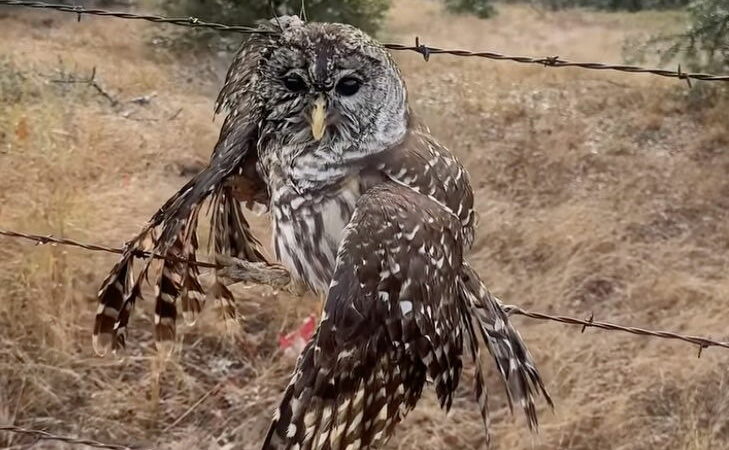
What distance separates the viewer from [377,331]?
151cm

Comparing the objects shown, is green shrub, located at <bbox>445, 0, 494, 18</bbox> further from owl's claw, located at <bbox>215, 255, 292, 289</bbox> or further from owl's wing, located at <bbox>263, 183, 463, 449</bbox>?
owl's wing, located at <bbox>263, 183, 463, 449</bbox>

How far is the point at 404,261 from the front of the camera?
60.9 inches

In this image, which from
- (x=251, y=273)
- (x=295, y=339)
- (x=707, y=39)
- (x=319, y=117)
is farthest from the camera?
(x=707, y=39)

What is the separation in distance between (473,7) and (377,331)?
13.4m

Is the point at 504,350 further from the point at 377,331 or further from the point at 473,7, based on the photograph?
the point at 473,7

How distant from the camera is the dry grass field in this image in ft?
12.2

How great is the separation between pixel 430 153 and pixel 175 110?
→ 5.58 meters

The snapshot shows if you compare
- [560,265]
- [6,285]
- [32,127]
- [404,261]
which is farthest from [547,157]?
[404,261]

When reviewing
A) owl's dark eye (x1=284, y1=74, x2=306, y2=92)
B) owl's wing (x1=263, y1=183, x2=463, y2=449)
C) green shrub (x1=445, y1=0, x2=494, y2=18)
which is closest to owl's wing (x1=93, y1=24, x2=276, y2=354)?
owl's dark eye (x1=284, y1=74, x2=306, y2=92)

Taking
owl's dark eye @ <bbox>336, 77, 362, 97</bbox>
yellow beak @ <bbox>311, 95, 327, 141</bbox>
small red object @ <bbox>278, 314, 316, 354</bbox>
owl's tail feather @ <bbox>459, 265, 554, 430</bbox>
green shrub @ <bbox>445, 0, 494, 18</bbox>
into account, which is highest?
green shrub @ <bbox>445, 0, 494, 18</bbox>

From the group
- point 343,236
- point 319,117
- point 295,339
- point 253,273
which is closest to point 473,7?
point 295,339

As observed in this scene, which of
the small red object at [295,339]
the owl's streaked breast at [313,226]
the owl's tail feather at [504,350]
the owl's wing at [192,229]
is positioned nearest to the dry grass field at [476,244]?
the small red object at [295,339]

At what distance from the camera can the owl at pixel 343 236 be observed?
1.50 metres

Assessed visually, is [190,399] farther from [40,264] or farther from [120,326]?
[120,326]
